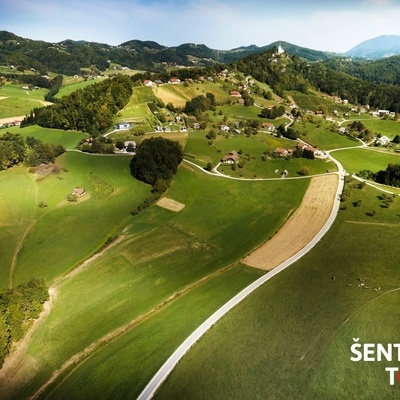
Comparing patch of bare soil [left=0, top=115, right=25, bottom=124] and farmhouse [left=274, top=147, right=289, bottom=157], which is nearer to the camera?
farmhouse [left=274, top=147, right=289, bottom=157]

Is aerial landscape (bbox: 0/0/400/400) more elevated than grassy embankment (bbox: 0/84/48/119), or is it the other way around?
grassy embankment (bbox: 0/84/48/119)

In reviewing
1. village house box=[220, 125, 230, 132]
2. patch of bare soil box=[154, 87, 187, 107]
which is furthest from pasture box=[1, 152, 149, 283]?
patch of bare soil box=[154, 87, 187, 107]

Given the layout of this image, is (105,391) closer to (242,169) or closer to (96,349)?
(96,349)

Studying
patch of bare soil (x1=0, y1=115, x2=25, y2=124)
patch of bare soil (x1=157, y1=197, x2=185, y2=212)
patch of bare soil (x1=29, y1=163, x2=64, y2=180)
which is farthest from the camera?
patch of bare soil (x1=0, y1=115, x2=25, y2=124)

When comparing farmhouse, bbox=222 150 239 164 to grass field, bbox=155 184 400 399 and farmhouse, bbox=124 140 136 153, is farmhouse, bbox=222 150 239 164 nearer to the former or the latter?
farmhouse, bbox=124 140 136 153

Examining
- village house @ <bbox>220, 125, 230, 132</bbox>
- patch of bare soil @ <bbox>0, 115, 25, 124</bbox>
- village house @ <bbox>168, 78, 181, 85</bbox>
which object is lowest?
village house @ <bbox>220, 125, 230, 132</bbox>

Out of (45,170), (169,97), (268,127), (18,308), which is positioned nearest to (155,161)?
(45,170)
